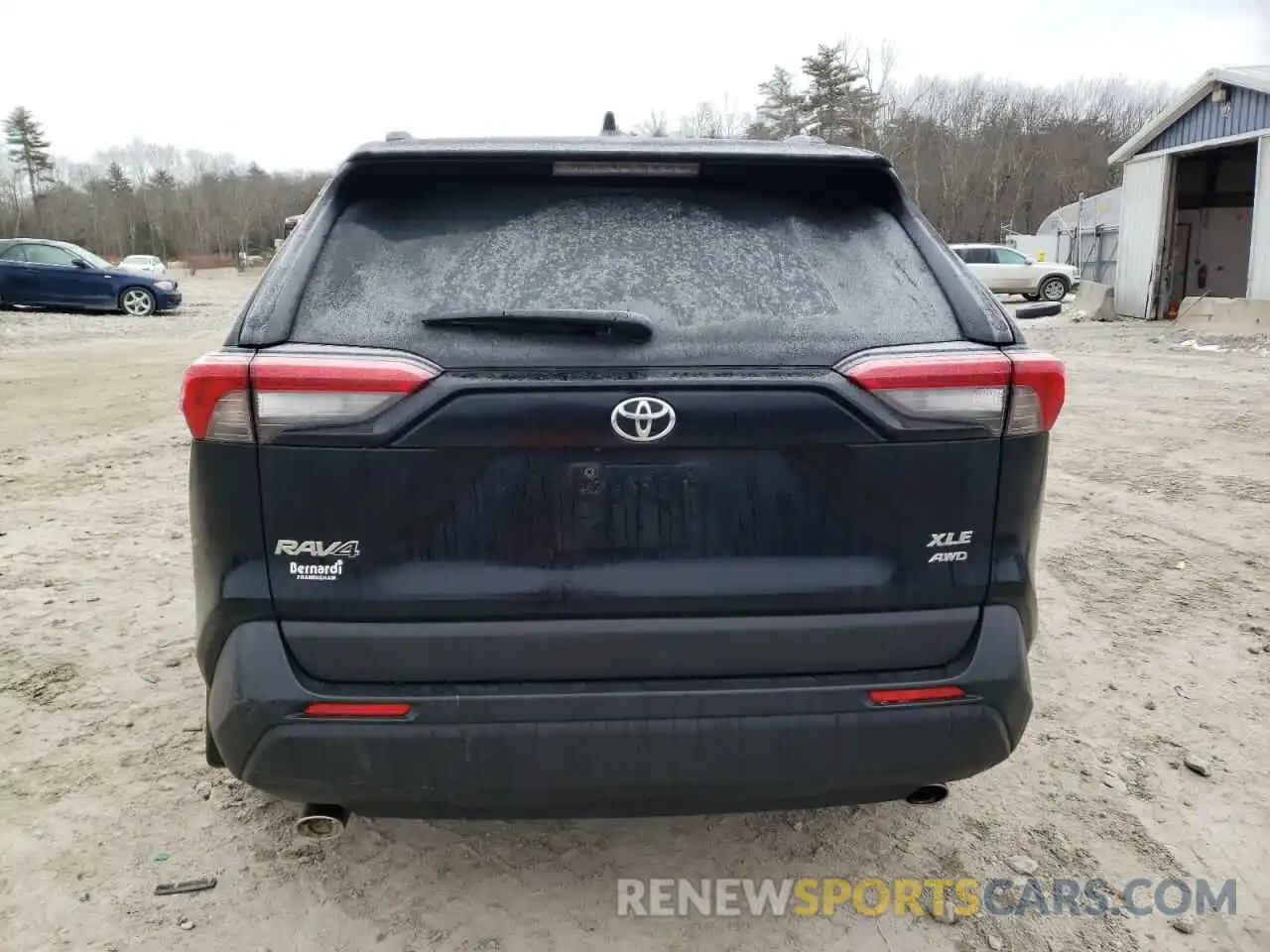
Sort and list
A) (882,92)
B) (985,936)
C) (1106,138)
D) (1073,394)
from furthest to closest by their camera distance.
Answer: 1. (1106,138)
2. (882,92)
3. (1073,394)
4. (985,936)

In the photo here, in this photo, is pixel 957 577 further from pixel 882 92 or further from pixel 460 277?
pixel 882 92

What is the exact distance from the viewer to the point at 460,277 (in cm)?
205

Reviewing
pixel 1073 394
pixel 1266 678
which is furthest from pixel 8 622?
pixel 1073 394

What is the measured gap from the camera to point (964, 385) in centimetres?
195

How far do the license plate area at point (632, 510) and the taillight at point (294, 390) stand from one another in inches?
15.5

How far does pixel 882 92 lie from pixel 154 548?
2421 inches

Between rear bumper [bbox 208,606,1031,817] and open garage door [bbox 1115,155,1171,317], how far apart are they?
69.3 ft

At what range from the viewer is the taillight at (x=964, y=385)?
1.94m

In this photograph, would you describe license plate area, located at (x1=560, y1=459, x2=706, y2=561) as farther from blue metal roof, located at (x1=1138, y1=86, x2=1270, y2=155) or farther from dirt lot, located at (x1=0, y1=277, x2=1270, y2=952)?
blue metal roof, located at (x1=1138, y1=86, x2=1270, y2=155)

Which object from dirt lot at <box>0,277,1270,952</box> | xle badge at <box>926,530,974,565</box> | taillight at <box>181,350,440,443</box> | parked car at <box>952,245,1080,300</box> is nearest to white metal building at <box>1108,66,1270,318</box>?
parked car at <box>952,245,1080,300</box>

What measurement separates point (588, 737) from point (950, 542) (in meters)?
0.87

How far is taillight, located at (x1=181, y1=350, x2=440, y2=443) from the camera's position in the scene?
186cm

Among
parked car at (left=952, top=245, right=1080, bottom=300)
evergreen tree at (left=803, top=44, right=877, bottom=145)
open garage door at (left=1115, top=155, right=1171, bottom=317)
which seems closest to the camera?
open garage door at (left=1115, top=155, right=1171, bottom=317)

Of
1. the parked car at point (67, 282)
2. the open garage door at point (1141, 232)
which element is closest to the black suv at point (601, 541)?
the open garage door at point (1141, 232)
